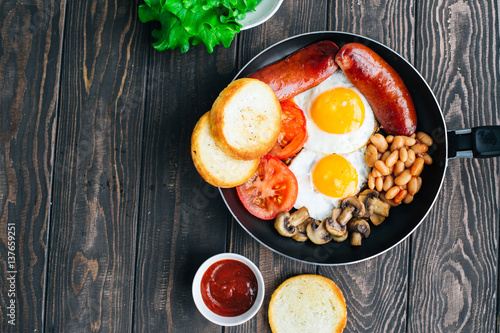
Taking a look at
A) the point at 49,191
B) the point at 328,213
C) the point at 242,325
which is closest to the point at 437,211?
the point at 328,213

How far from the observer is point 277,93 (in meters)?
2.02

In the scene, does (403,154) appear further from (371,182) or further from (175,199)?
(175,199)

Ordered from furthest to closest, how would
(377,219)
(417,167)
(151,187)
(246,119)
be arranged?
(151,187) < (377,219) < (417,167) < (246,119)

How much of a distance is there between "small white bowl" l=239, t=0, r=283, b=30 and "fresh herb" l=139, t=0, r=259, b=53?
15cm

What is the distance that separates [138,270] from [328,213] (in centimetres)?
112

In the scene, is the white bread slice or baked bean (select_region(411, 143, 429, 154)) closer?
baked bean (select_region(411, 143, 429, 154))

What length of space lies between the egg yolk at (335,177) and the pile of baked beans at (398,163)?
4.0 inches

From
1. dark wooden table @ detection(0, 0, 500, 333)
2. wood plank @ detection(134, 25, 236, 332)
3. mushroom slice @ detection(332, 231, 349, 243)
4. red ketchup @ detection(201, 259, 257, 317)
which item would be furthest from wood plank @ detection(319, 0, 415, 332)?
wood plank @ detection(134, 25, 236, 332)

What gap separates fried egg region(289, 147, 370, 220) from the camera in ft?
6.73

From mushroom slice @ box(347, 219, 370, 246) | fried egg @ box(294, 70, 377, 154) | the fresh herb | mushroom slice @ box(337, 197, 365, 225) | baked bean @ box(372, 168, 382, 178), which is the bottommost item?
mushroom slice @ box(347, 219, 370, 246)

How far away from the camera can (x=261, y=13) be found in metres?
2.11

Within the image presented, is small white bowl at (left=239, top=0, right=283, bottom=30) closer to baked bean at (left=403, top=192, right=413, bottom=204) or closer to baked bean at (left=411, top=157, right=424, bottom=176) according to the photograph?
baked bean at (left=411, top=157, right=424, bottom=176)

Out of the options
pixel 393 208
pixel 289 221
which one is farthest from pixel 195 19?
pixel 393 208

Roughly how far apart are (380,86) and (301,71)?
1.39 feet
